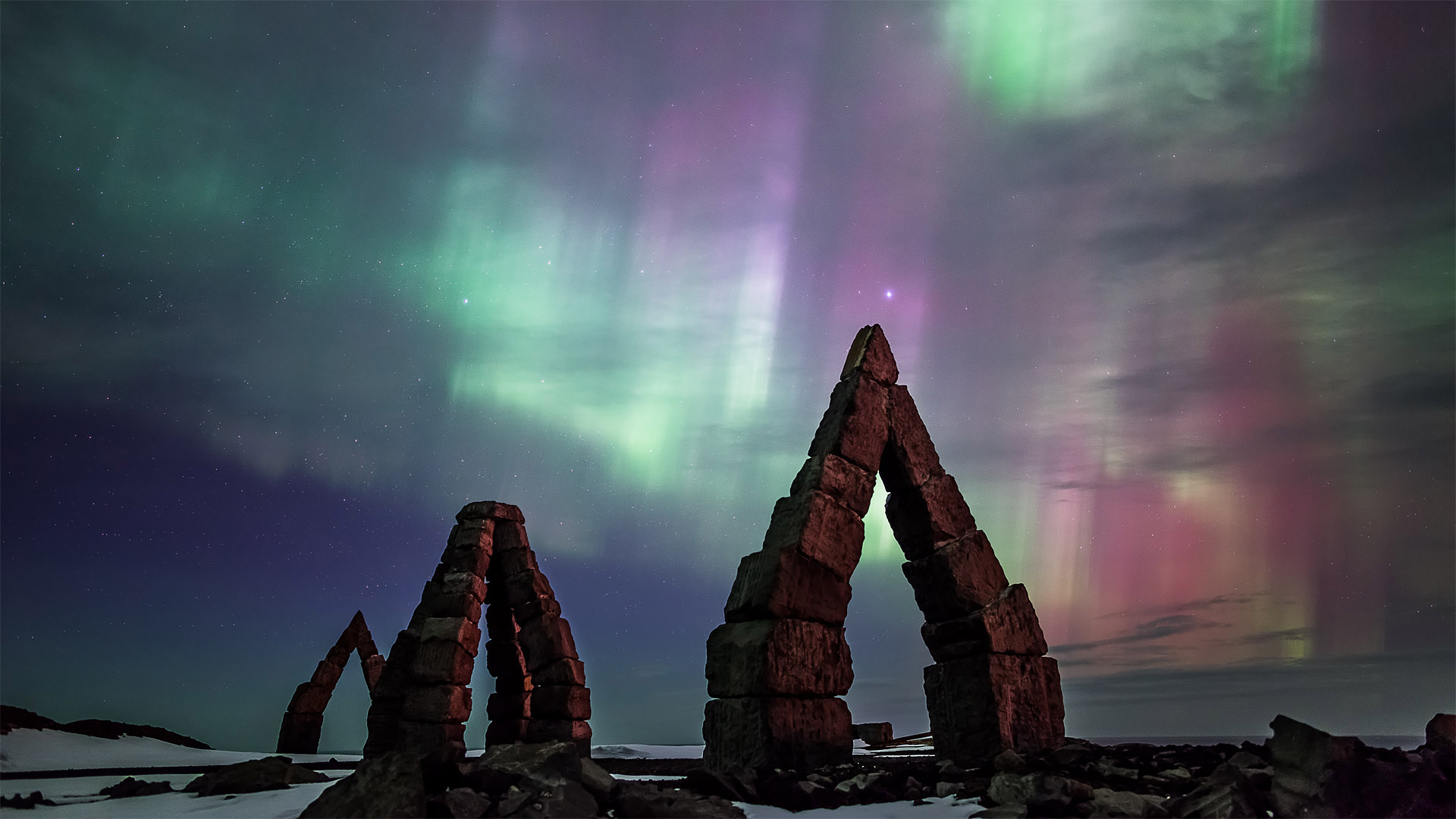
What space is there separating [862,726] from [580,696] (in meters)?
8.35

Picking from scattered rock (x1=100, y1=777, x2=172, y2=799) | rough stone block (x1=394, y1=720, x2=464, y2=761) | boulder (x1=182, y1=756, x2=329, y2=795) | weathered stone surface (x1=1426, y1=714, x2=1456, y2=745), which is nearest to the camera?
weathered stone surface (x1=1426, y1=714, x2=1456, y2=745)

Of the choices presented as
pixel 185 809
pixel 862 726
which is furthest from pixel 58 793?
pixel 862 726

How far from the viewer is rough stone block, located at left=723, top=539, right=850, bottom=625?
7469mm

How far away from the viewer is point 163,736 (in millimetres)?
18016

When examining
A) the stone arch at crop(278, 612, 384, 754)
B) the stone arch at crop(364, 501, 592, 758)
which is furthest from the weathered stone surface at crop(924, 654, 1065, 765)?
the stone arch at crop(278, 612, 384, 754)

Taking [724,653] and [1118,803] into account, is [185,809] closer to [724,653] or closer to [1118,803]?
[724,653]

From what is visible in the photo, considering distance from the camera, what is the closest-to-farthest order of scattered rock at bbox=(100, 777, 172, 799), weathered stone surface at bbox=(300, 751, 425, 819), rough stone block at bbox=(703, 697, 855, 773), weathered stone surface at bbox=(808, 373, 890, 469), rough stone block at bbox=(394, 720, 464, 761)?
1. weathered stone surface at bbox=(300, 751, 425, 819)
2. rough stone block at bbox=(703, 697, 855, 773)
3. scattered rock at bbox=(100, 777, 172, 799)
4. weathered stone surface at bbox=(808, 373, 890, 469)
5. rough stone block at bbox=(394, 720, 464, 761)

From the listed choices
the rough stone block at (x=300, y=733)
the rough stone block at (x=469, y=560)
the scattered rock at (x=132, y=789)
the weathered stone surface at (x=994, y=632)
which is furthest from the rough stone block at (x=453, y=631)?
the rough stone block at (x=300, y=733)

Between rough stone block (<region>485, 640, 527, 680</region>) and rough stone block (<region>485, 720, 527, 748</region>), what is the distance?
83 cm

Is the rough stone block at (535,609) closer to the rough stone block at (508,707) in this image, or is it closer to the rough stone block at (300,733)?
the rough stone block at (508,707)

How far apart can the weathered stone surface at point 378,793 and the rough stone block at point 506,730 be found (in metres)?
11.1

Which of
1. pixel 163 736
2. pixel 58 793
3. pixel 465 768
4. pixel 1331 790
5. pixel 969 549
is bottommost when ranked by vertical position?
pixel 163 736

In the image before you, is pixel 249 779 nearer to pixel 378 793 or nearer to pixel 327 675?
pixel 378 793

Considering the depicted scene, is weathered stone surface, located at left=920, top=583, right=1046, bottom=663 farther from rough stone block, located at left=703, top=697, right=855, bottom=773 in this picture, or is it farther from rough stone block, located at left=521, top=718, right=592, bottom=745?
rough stone block, located at left=521, top=718, right=592, bottom=745
